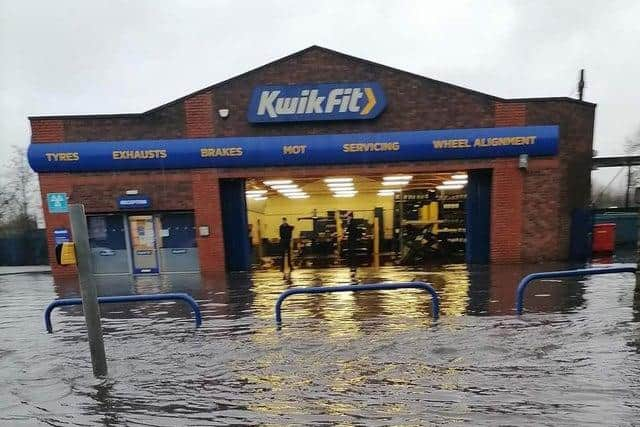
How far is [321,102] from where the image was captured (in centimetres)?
1202

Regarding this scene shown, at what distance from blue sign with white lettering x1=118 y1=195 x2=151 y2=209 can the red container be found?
15632 mm

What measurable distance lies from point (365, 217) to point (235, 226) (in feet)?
24.8

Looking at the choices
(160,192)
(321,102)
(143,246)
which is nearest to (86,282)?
(160,192)

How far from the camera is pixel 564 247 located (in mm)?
12320

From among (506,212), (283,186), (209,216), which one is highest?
(283,186)

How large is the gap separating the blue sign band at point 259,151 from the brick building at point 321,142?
4 cm

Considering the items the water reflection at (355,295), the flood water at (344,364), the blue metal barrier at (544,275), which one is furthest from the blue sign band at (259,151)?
the blue metal barrier at (544,275)

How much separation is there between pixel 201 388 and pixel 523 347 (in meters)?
3.85

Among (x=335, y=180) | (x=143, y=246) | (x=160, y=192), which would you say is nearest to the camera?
(x=160, y=192)

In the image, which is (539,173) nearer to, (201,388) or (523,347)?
(523,347)

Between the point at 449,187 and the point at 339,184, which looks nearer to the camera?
the point at 339,184

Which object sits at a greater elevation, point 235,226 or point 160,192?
point 160,192

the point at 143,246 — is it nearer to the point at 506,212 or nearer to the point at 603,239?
the point at 506,212

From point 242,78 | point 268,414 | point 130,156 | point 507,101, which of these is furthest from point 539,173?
point 130,156
